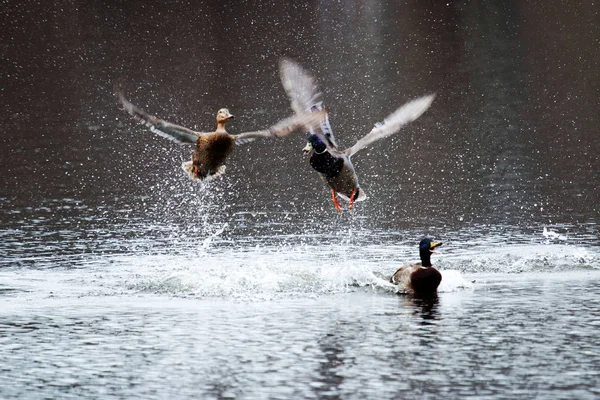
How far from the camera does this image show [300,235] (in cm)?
2658

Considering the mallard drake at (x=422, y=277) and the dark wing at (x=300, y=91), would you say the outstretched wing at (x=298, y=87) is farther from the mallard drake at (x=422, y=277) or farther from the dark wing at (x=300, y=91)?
the mallard drake at (x=422, y=277)

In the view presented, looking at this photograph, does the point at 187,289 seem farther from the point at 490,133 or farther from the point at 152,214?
the point at 490,133

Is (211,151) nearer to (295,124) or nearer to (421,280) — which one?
(295,124)

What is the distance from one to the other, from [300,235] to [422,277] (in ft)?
20.2

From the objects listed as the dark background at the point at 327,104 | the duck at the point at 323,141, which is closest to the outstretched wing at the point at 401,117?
A: the duck at the point at 323,141

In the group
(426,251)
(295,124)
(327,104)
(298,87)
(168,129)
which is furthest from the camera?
(327,104)

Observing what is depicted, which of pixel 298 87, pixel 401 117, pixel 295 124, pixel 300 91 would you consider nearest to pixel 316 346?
pixel 295 124

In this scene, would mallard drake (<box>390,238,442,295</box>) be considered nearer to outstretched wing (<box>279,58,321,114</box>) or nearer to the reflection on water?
the reflection on water

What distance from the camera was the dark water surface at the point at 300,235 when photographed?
16.3 m

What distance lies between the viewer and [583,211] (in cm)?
2831

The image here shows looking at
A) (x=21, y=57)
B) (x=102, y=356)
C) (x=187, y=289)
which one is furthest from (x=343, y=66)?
(x=102, y=356)

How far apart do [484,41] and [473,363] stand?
5225 cm

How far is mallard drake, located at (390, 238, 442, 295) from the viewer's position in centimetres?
2075

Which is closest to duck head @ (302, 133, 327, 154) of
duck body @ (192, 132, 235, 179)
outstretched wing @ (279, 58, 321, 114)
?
outstretched wing @ (279, 58, 321, 114)
